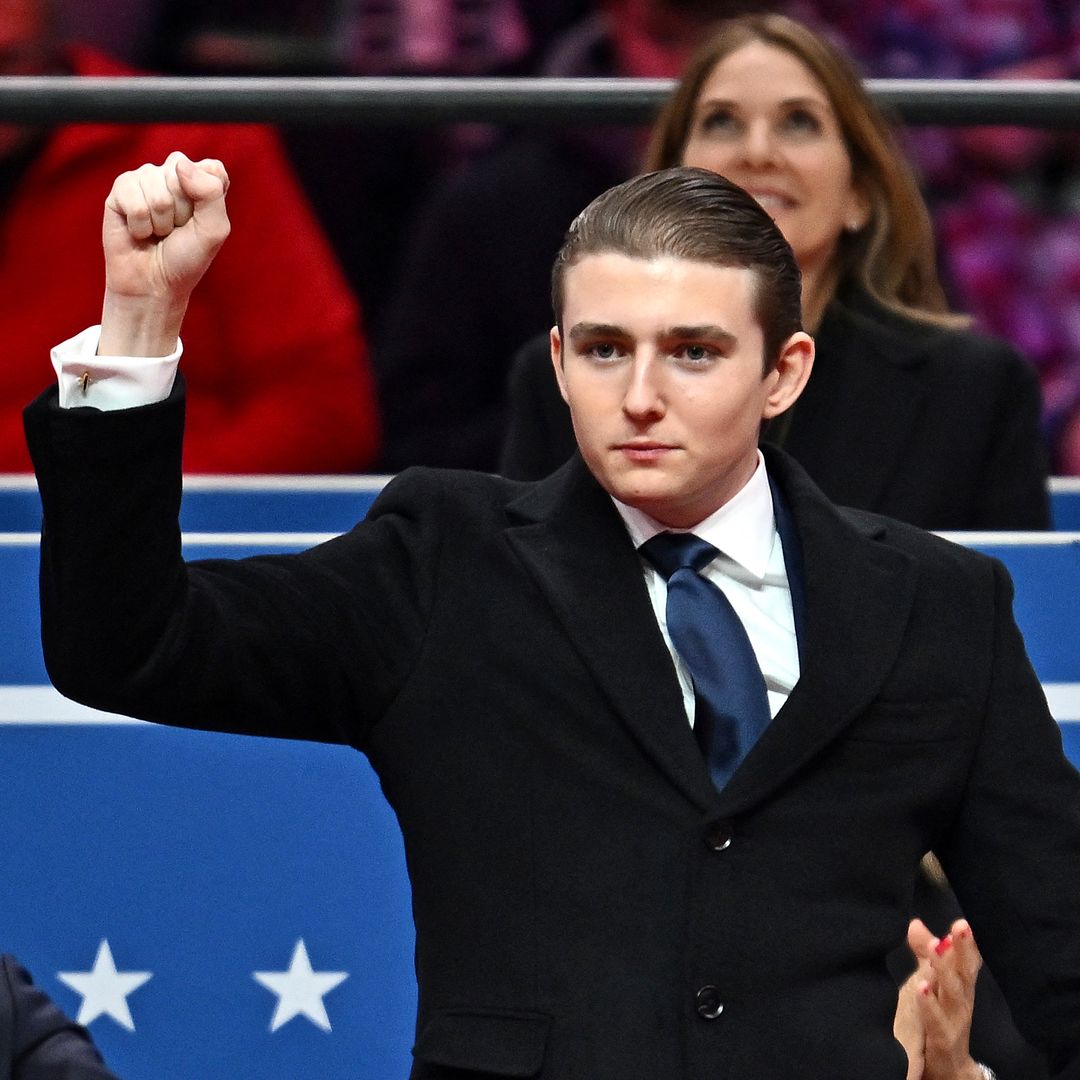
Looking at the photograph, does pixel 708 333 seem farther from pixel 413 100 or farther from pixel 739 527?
pixel 413 100

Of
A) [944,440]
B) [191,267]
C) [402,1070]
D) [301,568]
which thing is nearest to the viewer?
[191,267]

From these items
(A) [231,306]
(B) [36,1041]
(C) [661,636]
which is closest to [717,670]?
(C) [661,636]

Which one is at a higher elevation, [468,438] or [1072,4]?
[1072,4]

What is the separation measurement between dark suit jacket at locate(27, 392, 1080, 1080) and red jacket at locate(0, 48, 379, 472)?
126 centimetres

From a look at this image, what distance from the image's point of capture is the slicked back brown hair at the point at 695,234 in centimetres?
186

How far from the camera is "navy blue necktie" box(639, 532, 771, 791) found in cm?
187

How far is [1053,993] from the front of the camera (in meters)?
1.92

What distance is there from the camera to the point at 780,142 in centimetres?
287

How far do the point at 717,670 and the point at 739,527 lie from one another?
131 mm

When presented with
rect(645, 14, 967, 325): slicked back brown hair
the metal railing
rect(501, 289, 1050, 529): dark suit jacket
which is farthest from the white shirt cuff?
rect(645, 14, 967, 325): slicked back brown hair

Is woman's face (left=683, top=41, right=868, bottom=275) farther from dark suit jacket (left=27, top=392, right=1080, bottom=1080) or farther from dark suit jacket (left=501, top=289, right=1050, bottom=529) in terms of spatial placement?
dark suit jacket (left=27, top=392, right=1080, bottom=1080)

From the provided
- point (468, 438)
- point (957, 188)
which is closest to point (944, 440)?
point (468, 438)

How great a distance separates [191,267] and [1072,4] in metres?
2.32

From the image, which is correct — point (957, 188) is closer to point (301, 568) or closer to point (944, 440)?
point (944, 440)
